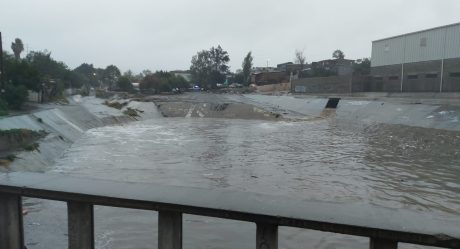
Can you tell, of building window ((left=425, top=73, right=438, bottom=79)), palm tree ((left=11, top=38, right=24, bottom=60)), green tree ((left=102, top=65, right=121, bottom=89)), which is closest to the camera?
building window ((left=425, top=73, right=438, bottom=79))

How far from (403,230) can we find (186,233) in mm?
5023

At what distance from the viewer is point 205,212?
3.50m

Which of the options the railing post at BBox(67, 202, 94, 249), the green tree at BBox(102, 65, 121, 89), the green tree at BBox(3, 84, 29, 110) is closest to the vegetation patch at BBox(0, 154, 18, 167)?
the railing post at BBox(67, 202, 94, 249)

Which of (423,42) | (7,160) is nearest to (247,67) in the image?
(423,42)

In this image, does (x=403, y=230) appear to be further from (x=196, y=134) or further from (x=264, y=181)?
(x=196, y=134)

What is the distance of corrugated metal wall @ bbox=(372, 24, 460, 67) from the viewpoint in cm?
3934

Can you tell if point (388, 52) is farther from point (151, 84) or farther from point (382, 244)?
point (151, 84)

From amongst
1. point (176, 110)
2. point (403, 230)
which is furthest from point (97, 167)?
point (176, 110)

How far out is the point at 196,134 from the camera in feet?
86.8

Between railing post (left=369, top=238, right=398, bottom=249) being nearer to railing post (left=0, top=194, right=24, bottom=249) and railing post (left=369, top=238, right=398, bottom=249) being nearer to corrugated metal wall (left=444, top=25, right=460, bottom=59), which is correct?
railing post (left=0, top=194, right=24, bottom=249)

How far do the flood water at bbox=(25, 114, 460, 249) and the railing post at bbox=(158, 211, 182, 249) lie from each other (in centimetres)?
234

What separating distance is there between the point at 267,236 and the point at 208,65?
121414 mm

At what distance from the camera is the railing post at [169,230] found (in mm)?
3736

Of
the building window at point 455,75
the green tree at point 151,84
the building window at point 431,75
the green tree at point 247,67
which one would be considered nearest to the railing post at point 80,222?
the building window at point 455,75
